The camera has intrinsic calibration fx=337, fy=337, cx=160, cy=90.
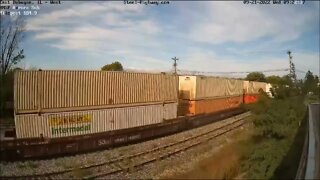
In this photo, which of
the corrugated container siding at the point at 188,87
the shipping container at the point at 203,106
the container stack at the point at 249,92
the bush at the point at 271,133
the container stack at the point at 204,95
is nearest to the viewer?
the bush at the point at 271,133

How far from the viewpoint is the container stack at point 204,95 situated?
28.6 m

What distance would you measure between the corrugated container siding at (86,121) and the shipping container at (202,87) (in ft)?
19.0

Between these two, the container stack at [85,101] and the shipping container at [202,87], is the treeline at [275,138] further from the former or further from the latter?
the shipping container at [202,87]

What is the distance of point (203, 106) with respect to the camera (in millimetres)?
30203

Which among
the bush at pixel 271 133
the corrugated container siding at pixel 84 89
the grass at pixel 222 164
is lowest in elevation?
the grass at pixel 222 164

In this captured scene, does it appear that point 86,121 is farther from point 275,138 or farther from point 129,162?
point 275,138

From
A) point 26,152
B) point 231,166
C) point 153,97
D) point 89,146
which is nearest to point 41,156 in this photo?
point 26,152

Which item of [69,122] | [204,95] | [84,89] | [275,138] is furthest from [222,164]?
[204,95]

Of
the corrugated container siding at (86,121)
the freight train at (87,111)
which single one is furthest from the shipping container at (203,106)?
the corrugated container siding at (86,121)

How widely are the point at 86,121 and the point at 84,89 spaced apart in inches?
65.2

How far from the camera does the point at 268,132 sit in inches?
628

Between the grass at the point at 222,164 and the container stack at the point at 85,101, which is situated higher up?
the container stack at the point at 85,101

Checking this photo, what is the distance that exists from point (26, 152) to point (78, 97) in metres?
4.30

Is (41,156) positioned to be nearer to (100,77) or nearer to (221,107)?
(100,77)
